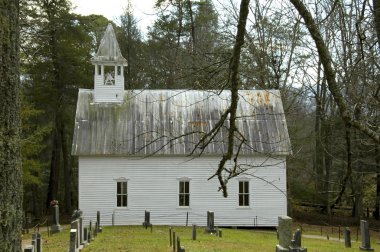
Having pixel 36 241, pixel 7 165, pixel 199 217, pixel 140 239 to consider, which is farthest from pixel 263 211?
pixel 7 165

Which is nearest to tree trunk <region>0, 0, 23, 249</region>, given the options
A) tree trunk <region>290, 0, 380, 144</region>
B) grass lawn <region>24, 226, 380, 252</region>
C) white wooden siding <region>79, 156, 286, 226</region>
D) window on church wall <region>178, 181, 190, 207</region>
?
tree trunk <region>290, 0, 380, 144</region>

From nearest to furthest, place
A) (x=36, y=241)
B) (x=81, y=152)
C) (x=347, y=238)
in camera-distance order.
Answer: (x=36, y=241) < (x=347, y=238) < (x=81, y=152)

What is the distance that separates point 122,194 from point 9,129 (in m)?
23.6

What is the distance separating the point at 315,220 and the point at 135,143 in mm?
14473

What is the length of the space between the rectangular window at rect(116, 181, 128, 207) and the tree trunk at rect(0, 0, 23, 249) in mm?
23352

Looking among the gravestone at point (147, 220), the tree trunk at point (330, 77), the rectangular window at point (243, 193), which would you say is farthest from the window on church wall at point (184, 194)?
the tree trunk at point (330, 77)

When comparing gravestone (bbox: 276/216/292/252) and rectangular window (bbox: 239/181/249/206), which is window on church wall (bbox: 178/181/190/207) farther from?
gravestone (bbox: 276/216/292/252)

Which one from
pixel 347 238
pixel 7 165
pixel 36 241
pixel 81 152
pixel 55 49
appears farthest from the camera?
pixel 55 49

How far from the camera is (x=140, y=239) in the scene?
66.7 ft

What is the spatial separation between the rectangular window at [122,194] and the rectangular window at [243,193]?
6182 mm

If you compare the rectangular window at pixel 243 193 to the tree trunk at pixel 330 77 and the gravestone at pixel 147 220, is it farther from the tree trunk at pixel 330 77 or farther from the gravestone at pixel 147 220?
the tree trunk at pixel 330 77

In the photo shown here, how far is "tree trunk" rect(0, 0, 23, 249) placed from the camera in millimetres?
4324

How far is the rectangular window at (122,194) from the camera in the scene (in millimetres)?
27562

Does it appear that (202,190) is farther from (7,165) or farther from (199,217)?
(7,165)
